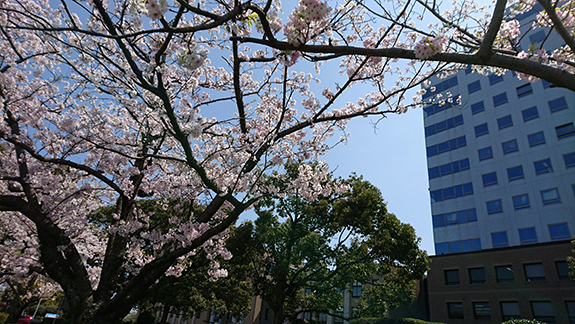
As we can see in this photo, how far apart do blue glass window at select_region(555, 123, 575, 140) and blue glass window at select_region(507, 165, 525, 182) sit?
3680 millimetres

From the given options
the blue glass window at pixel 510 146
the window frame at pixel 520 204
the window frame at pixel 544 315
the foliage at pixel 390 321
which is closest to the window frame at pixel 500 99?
the blue glass window at pixel 510 146

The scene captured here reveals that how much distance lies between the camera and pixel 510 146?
27969 mm

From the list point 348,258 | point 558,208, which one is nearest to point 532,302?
point 558,208

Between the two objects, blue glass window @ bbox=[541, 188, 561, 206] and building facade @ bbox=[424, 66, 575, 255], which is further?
building facade @ bbox=[424, 66, 575, 255]

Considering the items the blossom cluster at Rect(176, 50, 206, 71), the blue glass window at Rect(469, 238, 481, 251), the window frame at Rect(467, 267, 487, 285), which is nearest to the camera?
the blossom cluster at Rect(176, 50, 206, 71)

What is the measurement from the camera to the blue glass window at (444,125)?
32.5m

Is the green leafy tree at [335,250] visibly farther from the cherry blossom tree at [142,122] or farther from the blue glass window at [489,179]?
the blue glass window at [489,179]

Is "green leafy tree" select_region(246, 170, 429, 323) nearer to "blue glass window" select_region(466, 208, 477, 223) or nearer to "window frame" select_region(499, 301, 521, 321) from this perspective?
"window frame" select_region(499, 301, 521, 321)

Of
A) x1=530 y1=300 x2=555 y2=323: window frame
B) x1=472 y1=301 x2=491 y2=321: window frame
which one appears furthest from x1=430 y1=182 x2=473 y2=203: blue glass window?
x1=530 y1=300 x2=555 y2=323: window frame

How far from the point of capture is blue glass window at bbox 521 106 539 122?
27.3m

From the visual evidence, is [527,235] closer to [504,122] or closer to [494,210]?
[494,210]

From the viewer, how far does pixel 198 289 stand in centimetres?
1855

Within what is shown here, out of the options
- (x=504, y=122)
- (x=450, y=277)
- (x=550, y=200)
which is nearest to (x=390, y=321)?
(x=450, y=277)

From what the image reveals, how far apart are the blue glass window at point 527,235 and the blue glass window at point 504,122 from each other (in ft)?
32.2
